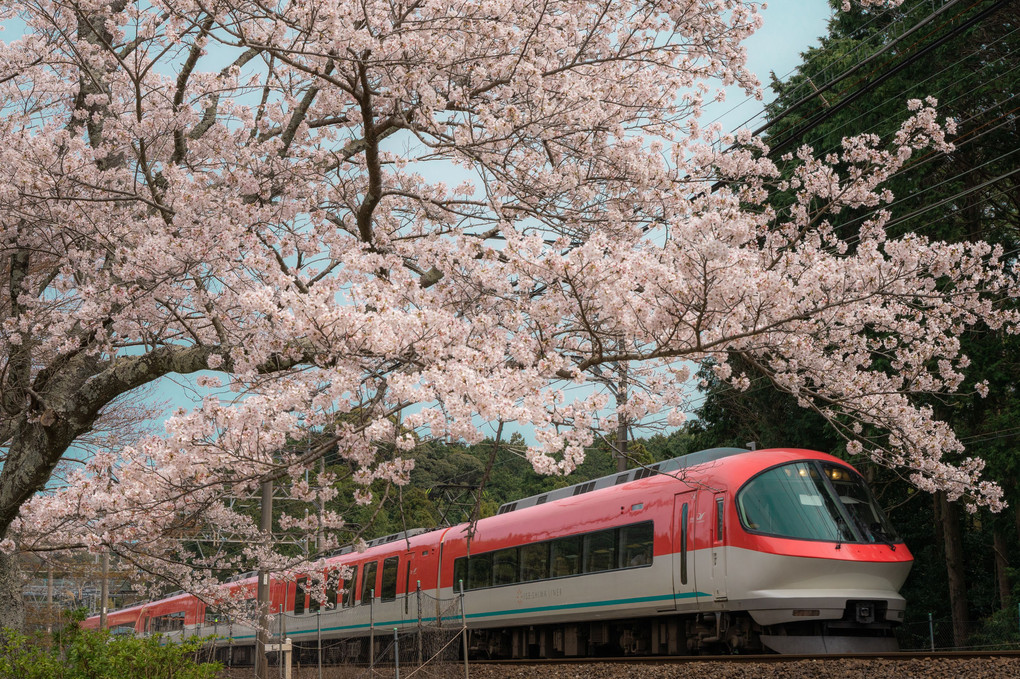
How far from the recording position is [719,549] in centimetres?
1041

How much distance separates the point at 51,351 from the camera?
9.38 m

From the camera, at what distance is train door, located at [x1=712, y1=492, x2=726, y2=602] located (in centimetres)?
1033

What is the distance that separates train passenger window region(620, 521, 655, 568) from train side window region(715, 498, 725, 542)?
1047 millimetres

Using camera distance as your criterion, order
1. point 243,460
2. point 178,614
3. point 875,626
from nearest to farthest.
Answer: point 243,460, point 875,626, point 178,614

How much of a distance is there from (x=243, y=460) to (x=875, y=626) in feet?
26.0

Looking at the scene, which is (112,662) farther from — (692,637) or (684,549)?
(692,637)

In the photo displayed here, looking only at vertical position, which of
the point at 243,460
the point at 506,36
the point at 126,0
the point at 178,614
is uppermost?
the point at 126,0

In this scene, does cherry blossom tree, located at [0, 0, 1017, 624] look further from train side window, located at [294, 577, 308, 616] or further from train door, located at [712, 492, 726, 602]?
train side window, located at [294, 577, 308, 616]

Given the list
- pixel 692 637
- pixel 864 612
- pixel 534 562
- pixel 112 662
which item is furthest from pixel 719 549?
pixel 112 662

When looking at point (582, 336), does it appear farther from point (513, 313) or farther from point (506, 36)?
point (506, 36)

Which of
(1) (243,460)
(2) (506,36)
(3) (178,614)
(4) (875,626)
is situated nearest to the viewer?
(1) (243,460)

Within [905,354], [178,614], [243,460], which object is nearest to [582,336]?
[243,460]

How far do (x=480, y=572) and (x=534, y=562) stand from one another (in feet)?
4.97

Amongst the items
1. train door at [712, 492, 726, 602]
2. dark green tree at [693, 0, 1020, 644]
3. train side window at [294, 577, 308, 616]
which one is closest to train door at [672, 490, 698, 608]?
train door at [712, 492, 726, 602]
